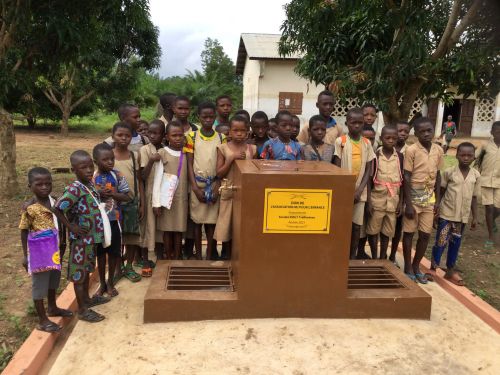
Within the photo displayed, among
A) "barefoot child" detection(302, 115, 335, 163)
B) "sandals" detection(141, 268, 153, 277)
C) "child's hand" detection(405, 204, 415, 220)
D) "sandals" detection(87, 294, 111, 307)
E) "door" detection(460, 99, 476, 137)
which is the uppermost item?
"door" detection(460, 99, 476, 137)

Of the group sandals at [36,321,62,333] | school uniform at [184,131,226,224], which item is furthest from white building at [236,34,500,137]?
sandals at [36,321,62,333]

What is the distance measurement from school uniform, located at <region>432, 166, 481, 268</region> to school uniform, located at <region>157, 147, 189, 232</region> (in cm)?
239

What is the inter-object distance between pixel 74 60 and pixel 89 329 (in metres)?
5.11

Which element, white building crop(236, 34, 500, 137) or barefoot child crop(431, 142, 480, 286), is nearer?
barefoot child crop(431, 142, 480, 286)

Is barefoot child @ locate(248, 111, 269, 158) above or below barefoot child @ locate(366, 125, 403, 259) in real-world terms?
above

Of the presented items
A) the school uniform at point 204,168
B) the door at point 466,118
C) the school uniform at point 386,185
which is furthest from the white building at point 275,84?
the school uniform at point 204,168

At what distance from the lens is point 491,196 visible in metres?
5.51

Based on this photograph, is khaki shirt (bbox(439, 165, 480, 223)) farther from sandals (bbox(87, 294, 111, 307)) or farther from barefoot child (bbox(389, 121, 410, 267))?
sandals (bbox(87, 294, 111, 307))

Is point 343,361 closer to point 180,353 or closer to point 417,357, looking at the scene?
point 417,357

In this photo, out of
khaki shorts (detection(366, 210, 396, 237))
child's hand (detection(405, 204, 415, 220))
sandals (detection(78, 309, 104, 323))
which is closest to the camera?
sandals (detection(78, 309, 104, 323))

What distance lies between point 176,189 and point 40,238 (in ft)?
4.09

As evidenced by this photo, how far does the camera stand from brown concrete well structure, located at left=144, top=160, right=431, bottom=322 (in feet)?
9.71

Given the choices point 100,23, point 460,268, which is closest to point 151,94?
point 100,23

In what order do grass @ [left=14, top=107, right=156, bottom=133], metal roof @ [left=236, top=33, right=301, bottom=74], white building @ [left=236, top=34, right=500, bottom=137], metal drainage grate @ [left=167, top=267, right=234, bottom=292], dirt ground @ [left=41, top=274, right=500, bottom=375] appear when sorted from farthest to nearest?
grass @ [left=14, top=107, right=156, bottom=133]
white building @ [left=236, top=34, right=500, bottom=137]
metal roof @ [left=236, top=33, right=301, bottom=74]
metal drainage grate @ [left=167, top=267, right=234, bottom=292]
dirt ground @ [left=41, top=274, right=500, bottom=375]
